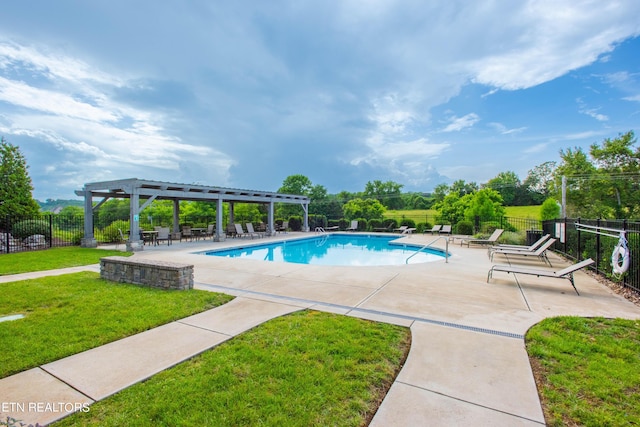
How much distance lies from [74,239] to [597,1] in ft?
67.7

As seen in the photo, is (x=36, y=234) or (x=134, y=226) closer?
(x=134, y=226)

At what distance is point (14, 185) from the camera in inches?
625

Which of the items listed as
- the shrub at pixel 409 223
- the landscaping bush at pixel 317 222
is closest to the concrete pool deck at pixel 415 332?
the shrub at pixel 409 223

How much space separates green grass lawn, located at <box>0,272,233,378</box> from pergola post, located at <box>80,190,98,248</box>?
7.51 metres

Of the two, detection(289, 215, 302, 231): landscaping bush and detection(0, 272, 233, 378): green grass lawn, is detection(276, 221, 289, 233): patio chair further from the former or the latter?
detection(0, 272, 233, 378): green grass lawn

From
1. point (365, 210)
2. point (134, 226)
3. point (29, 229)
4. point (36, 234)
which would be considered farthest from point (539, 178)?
point (29, 229)

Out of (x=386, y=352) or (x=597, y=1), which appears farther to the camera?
(x=597, y=1)

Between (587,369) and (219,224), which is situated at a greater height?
(219,224)

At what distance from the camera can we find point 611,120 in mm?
25703

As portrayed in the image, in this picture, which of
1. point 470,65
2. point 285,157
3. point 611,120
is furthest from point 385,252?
point 285,157

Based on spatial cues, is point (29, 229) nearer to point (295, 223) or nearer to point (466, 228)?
point (295, 223)

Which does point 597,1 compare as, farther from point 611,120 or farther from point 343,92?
point 611,120

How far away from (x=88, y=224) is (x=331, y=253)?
11.0 m

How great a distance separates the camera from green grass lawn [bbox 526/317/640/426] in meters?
2.09
